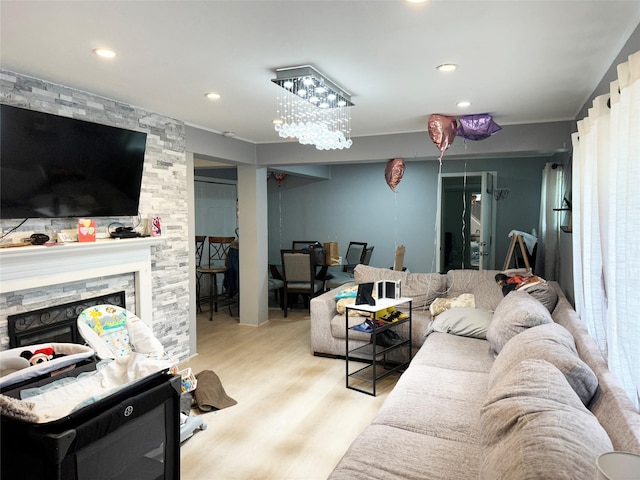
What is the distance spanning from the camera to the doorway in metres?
6.02

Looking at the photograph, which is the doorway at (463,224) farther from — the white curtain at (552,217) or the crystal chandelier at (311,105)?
the crystal chandelier at (311,105)

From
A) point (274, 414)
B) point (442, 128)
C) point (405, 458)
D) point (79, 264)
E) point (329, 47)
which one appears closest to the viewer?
point (405, 458)

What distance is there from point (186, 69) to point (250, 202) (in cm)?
309

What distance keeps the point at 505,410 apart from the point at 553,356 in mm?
617

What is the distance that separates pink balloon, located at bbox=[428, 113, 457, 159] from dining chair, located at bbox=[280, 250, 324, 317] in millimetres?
2578

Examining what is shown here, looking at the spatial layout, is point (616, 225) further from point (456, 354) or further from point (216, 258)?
point (216, 258)

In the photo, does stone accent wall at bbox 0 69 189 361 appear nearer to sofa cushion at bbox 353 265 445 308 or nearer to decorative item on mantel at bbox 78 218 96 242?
decorative item on mantel at bbox 78 218 96 242

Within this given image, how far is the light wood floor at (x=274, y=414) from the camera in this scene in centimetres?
260

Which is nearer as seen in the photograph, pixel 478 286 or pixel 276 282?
pixel 478 286

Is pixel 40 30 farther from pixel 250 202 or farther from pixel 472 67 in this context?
pixel 250 202

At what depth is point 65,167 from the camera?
3021 mm

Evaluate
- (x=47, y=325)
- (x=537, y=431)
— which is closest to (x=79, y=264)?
(x=47, y=325)

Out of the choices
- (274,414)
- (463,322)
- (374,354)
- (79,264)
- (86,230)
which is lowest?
(274,414)

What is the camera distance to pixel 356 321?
4355mm
